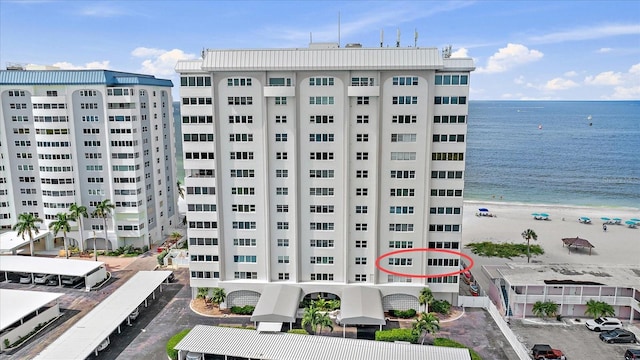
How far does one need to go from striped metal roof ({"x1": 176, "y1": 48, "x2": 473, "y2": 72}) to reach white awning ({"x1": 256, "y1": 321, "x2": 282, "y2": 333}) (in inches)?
1084

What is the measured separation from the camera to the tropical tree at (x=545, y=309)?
164 feet

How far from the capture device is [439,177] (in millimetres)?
50125

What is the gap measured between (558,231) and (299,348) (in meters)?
75.8

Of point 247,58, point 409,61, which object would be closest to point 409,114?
point 409,61

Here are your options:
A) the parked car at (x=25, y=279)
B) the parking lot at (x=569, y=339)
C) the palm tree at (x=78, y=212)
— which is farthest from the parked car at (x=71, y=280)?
the parking lot at (x=569, y=339)

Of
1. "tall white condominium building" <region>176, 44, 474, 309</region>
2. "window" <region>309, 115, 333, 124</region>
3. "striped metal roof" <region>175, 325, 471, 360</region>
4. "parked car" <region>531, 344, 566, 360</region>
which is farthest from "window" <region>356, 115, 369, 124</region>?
"parked car" <region>531, 344, 566, 360</region>

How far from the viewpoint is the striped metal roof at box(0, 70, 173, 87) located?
6806cm

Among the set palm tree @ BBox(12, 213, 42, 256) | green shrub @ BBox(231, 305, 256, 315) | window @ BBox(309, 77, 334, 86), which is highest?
window @ BBox(309, 77, 334, 86)

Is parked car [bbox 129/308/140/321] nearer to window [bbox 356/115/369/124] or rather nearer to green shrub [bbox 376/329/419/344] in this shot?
green shrub [bbox 376/329/419/344]

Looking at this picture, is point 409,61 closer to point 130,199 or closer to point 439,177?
point 439,177

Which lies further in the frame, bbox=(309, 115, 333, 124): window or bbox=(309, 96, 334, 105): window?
bbox=(309, 115, 333, 124): window

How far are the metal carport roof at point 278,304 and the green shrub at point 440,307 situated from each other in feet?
52.8

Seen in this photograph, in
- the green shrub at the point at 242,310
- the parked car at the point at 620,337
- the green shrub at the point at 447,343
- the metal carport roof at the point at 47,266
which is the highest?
the metal carport roof at the point at 47,266

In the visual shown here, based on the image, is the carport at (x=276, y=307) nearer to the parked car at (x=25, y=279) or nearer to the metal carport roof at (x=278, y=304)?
the metal carport roof at (x=278, y=304)
